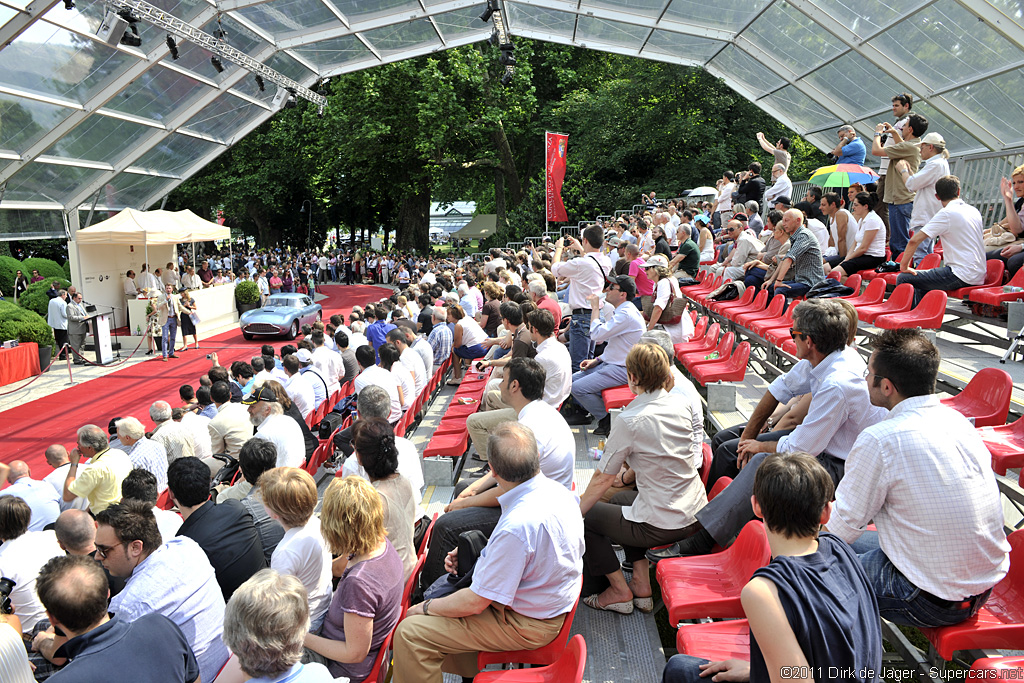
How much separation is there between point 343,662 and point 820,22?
14238 mm

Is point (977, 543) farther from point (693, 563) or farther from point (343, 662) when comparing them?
point (343, 662)

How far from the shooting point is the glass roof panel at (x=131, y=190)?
20.5m

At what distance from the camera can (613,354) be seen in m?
7.11

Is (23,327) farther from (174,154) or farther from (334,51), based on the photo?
(334,51)

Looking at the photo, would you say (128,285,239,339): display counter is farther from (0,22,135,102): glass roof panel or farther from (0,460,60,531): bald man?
(0,460,60,531): bald man

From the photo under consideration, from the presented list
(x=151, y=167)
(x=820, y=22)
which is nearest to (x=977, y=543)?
(x=820, y=22)

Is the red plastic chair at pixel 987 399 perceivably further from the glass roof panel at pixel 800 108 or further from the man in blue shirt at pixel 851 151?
the glass roof panel at pixel 800 108

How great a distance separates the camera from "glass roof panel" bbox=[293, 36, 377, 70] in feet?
63.3

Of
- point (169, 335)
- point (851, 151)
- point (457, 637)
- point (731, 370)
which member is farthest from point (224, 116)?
point (457, 637)

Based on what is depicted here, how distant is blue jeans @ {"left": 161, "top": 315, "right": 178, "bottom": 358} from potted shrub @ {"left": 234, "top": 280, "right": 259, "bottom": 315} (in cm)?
587

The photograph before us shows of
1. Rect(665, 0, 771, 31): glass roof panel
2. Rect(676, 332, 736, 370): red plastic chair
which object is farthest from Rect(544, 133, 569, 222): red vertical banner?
Rect(676, 332, 736, 370): red plastic chair

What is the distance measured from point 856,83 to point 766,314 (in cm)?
942

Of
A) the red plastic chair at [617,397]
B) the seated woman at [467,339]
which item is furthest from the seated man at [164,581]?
the seated woman at [467,339]

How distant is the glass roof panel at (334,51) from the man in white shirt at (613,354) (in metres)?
15.5
